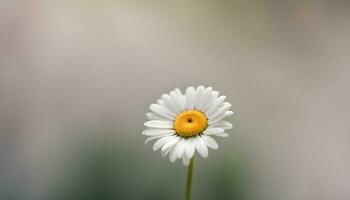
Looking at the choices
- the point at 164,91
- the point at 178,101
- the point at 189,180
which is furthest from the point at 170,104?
the point at 164,91

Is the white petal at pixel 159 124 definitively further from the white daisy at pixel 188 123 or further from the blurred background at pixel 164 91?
the blurred background at pixel 164 91

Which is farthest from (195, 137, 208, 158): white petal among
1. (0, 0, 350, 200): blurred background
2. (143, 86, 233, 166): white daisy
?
(0, 0, 350, 200): blurred background

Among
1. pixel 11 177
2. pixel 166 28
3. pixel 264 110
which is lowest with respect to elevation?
pixel 11 177

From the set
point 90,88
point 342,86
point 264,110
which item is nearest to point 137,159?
point 90,88

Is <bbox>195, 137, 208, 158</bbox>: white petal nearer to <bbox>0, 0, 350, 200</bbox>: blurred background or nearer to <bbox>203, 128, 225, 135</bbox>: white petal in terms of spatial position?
<bbox>203, 128, 225, 135</bbox>: white petal

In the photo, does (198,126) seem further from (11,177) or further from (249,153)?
(11,177)

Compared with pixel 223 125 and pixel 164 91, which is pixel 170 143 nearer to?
pixel 223 125
